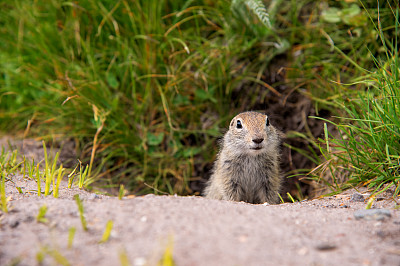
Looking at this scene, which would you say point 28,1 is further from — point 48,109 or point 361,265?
point 361,265

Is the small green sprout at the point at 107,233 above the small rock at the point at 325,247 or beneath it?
above

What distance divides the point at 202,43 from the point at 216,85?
0.73 metres

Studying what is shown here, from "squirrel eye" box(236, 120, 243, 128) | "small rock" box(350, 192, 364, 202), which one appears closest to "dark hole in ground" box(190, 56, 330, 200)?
"squirrel eye" box(236, 120, 243, 128)

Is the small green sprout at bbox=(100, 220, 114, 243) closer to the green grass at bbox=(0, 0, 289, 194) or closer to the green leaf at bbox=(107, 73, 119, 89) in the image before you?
the green grass at bbox=(0, 0, 289, 194)

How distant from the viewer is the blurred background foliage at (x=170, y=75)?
4992mm

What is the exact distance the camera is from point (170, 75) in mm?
4855

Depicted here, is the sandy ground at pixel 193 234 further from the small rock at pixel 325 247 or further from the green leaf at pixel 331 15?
the green leaf at pixel 331 15

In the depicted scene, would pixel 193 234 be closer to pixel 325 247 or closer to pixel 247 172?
pixel 325 247

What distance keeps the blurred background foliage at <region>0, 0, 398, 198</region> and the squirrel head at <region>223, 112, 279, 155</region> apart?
0.68m

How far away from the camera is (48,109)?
5285 millimetres

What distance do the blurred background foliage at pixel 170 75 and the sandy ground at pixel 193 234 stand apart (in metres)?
2.42

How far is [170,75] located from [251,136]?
1.53 metres

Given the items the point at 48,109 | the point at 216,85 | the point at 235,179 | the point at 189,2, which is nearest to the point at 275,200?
the point at 235,179

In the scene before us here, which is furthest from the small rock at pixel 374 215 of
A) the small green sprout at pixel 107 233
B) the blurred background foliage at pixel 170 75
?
the blurred background foliage at pixel 170 75
